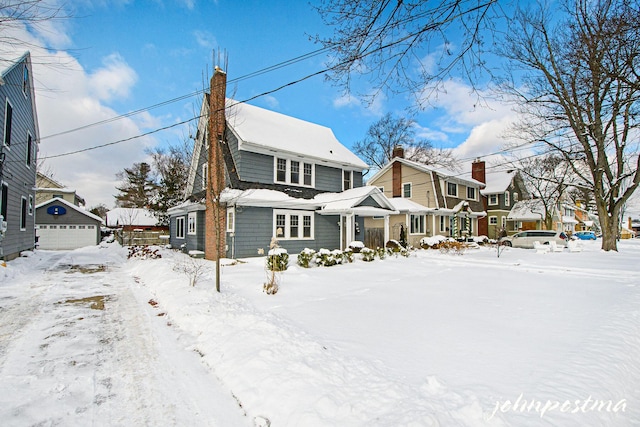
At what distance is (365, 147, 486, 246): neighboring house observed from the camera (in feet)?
79.5

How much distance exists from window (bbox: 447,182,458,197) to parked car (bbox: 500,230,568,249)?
5.50 meters

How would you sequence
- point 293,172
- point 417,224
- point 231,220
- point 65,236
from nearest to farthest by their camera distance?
A: point 231,220
point 293,172
point 417,224
point 65,236

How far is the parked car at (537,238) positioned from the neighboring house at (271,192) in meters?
13.6

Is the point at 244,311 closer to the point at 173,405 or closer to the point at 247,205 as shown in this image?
the point at 173,405

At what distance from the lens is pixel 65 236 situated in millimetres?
25312

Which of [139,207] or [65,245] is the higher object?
[139,207]

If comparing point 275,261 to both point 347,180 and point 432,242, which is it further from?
point 432,242

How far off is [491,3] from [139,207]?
4717 centimetres

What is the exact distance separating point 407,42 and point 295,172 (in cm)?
1289

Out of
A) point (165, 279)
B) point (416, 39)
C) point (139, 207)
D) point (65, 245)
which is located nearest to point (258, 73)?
point (416, 39)

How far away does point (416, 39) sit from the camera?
424 cm

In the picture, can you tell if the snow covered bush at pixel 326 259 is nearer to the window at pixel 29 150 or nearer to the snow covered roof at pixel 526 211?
the window at pixel 29 150

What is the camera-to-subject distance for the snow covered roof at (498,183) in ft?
111

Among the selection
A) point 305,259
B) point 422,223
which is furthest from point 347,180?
point 422,223
